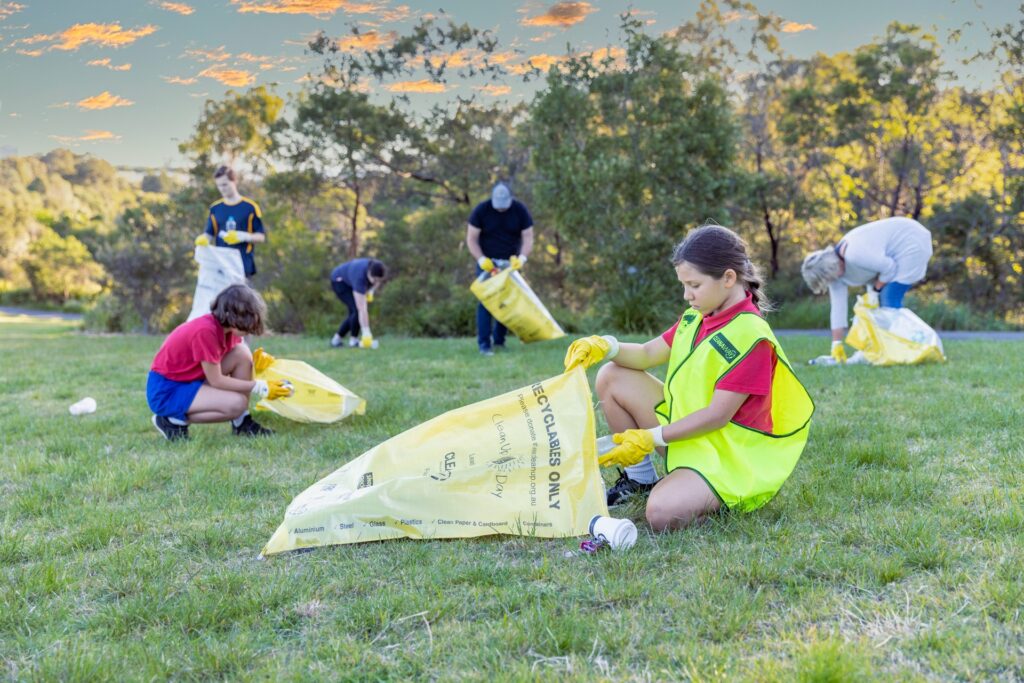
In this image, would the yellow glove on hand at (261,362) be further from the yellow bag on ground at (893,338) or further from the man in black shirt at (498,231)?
the yellow bag on ground at (893,338)

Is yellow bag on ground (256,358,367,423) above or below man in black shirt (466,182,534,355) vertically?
below

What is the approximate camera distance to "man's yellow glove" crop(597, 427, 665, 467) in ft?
9.00

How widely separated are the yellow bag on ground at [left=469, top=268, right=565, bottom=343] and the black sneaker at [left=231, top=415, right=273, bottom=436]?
122 inches

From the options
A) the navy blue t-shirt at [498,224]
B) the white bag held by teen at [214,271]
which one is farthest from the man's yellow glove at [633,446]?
the white bag held by teen at [214,271]

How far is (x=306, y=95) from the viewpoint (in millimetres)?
14320

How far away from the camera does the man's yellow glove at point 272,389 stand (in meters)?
4.36

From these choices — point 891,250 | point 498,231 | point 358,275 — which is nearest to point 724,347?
point 891,250

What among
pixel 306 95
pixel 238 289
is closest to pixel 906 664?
pixel 238 289

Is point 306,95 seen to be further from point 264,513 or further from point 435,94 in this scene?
point 264,513

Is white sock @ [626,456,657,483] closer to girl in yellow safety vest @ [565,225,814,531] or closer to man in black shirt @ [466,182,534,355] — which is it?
girl in yellow safety vest @ [565,225,814,531]

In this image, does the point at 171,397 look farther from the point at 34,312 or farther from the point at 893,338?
the point at 34,312

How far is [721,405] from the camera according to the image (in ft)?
8.73

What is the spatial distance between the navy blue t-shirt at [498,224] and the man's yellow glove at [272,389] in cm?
364

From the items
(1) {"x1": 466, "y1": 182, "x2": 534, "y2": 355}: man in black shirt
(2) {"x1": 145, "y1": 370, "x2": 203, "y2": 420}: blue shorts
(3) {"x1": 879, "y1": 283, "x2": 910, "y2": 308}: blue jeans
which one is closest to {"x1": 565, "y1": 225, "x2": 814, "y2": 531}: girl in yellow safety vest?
(2) {"x1": 145, "y1": 370, "x2": 203, "y2": 420}: blue shorts
